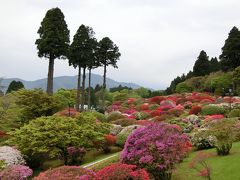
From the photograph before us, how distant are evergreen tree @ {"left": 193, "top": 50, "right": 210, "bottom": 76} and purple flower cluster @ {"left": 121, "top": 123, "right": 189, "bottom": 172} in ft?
212

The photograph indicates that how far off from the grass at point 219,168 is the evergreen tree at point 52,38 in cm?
2239

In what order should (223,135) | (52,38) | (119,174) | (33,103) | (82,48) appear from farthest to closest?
(82,48) → (52,38) → (33,103) → (223,135) → (119,174)

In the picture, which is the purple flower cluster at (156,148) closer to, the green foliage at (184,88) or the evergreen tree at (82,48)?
the evergreen tree at (82,48)

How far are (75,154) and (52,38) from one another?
639 inches

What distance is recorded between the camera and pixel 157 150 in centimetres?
1645

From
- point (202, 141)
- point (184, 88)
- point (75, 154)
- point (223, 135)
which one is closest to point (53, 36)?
point (75, 154)

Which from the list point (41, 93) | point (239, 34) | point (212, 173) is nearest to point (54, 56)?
point (41, 93)

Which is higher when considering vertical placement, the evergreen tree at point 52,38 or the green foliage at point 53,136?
the evergreen tree at point 52,38

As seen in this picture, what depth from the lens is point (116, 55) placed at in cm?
5088

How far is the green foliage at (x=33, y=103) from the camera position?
108 ft

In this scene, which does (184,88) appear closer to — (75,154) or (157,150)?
(75,154)

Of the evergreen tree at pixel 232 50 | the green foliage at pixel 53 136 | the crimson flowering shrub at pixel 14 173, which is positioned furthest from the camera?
the evergreen tree at pixel 232 50

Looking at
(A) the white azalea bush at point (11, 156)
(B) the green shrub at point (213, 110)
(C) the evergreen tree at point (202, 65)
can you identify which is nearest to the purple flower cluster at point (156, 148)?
(A) the white azalea bush at point (11, 156)

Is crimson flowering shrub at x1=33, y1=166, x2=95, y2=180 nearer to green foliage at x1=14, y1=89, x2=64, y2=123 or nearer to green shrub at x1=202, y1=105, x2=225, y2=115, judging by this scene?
green foliage at x1=14, y1=89, x2=64, y2=123
